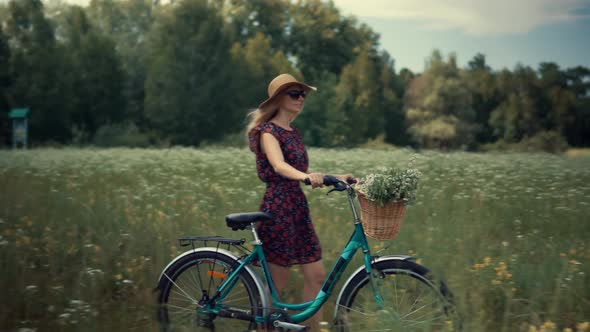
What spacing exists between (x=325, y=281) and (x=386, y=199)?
2.83 ft

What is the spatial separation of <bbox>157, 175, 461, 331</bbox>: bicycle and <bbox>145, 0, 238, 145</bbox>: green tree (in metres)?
44.4

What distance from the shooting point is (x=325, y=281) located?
13.2 ft

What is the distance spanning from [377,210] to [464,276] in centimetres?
179

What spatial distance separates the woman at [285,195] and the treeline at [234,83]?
37.8 m

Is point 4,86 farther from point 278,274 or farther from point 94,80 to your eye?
point 278,274

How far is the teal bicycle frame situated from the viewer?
3.94 m

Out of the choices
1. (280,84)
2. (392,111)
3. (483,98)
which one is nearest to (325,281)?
(280,84)

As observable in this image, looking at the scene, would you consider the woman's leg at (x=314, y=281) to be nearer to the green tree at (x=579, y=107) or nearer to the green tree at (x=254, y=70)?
the green tree at (x=254, y=70)

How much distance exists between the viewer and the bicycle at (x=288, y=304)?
12.2 ft

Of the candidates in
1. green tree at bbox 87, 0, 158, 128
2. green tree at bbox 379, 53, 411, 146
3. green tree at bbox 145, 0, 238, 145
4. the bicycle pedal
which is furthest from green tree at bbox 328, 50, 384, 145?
the bicycle pedal

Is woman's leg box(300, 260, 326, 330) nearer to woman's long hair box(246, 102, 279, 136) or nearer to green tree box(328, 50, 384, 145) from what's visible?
woman's long hair box(246, 102, 279, 136)

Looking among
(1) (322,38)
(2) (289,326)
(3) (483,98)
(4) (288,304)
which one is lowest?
(2) (289,326)

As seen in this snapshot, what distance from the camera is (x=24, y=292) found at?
4.94m

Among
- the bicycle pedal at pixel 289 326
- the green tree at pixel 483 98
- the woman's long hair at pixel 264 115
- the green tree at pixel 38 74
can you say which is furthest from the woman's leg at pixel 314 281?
the green tree at pixel 483 98
